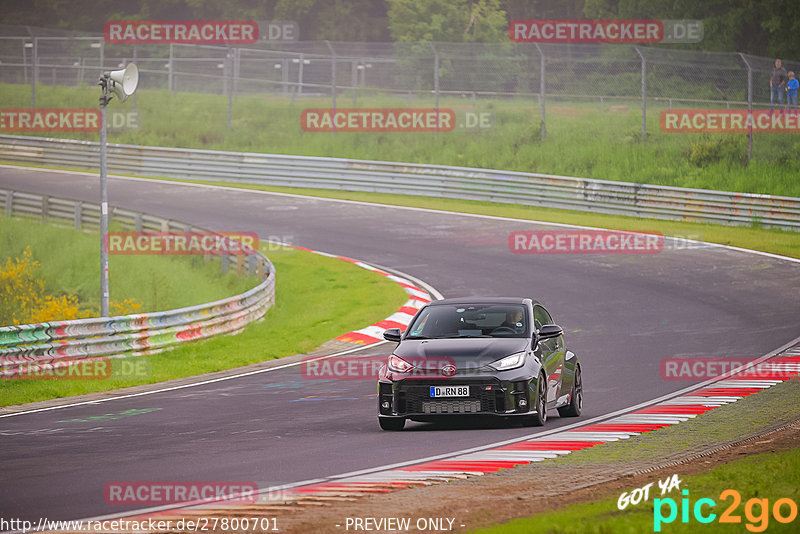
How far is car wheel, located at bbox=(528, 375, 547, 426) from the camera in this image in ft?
39.1

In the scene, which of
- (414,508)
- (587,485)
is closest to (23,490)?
(414,508)

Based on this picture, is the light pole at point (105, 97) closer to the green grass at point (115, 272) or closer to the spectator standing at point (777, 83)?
the green grass at point (115, 272)

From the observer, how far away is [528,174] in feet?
115

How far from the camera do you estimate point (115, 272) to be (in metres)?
27.5

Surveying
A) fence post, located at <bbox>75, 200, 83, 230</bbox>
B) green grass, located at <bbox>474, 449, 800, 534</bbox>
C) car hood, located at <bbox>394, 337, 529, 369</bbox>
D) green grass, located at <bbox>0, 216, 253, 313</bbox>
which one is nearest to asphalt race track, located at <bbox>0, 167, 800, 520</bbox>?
car hood, located at <bbox>394, 337, 529, 369</bbox>

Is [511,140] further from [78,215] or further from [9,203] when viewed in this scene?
[9,203]

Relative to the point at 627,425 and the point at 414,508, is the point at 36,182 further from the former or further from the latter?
the point at 414,508

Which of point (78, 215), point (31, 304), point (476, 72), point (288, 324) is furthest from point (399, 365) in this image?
point (476, 72)

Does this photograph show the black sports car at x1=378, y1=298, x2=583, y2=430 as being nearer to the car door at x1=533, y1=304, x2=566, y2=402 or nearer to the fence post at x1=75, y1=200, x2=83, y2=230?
the car door at x1=533, y1=304, x2=566, y2=402

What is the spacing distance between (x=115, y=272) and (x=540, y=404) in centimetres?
1774

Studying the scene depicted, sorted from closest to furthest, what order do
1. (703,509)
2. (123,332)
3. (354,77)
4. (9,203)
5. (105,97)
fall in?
(703,509) < (105,97) < (123,332) < (9,203) < (354,77)

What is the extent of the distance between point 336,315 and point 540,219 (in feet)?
36.0

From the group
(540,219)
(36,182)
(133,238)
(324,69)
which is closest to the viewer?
(133,238)

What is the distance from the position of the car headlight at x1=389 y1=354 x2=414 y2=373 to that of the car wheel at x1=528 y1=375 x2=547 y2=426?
1.38m
